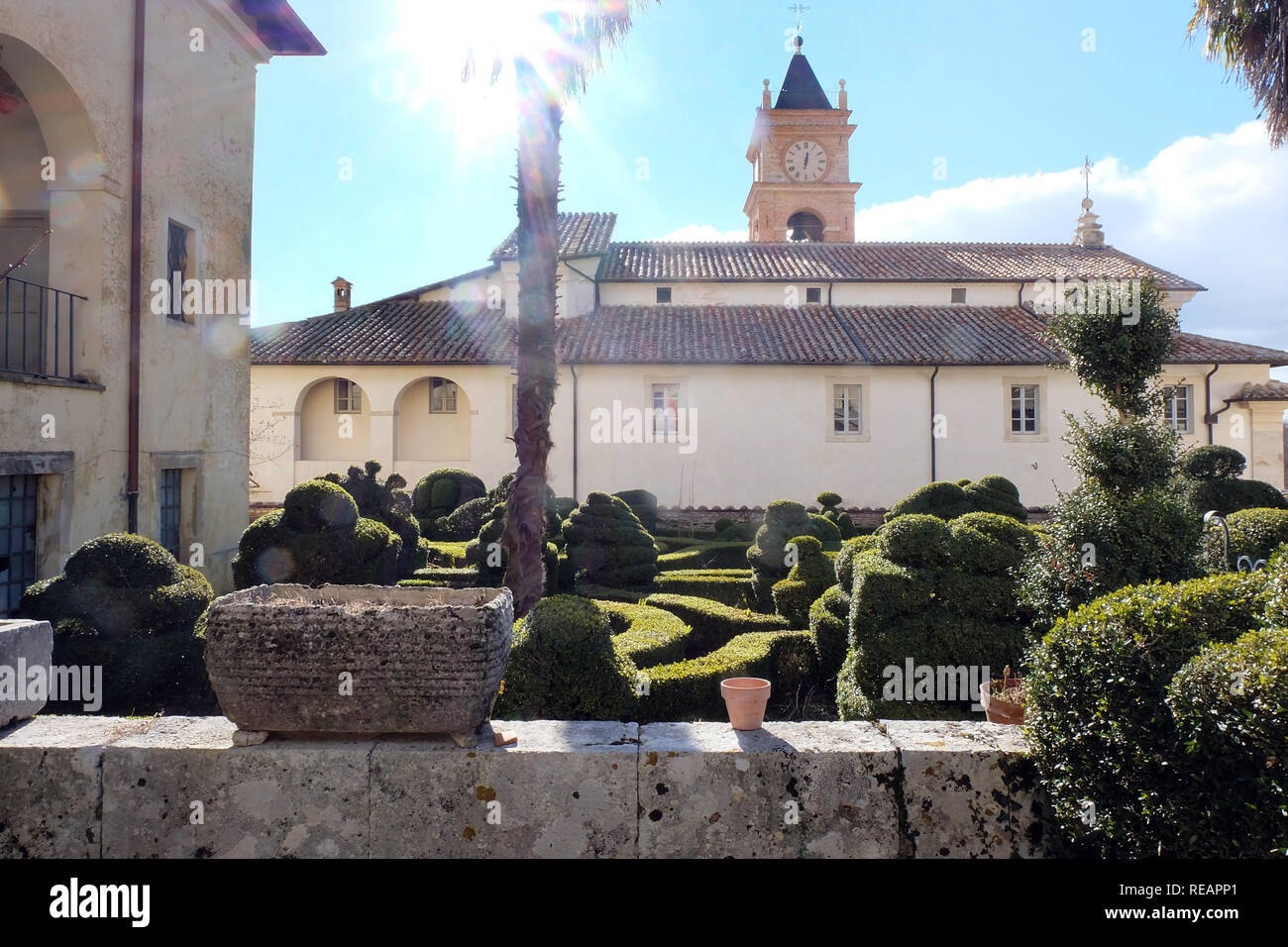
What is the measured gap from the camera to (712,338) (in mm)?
21641

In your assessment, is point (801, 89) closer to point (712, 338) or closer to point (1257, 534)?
point (712, 338)

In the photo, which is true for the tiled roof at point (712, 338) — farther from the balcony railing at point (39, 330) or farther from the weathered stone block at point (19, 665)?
the weathered stone block at point (19, 665)

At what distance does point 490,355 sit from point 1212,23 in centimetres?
1642

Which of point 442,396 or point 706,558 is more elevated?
point 442,396

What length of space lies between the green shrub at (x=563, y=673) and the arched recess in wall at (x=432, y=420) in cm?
1885

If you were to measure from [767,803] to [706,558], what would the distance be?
1113cm

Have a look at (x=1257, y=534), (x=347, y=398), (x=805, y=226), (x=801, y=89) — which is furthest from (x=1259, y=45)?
(x=801, y=89)

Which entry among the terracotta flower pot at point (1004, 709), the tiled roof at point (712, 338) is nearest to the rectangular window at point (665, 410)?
the tiled roof at point (712, 338)

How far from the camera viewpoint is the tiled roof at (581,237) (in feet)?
79.7

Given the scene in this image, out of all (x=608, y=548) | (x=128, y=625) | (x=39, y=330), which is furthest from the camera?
(x=608, y=548)
